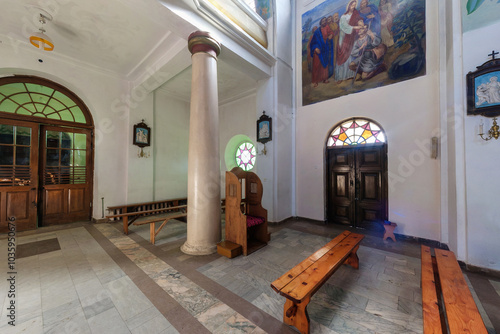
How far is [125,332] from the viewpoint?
65.4 inches

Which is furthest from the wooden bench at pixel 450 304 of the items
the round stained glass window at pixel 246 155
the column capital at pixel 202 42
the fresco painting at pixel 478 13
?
the round stained glass window at pixel 246 155

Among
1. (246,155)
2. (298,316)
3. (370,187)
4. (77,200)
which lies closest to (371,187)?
(370,187)

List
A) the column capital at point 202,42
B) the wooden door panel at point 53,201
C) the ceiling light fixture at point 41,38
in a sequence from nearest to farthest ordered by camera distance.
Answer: the ceiling light fixture at point 41,38
the column capital at point 202,42
the wooden door panel at point 53,201

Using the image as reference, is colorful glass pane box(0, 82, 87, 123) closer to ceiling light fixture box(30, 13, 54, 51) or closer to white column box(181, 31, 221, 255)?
ceiling light fixture box(30, 13, 54, 51)

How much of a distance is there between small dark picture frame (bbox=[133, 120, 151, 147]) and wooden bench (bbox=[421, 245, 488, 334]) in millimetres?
6566

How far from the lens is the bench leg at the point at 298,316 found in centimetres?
164

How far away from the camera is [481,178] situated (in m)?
2.76

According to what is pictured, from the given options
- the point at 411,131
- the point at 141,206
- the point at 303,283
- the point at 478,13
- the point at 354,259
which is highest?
the point at 478,13

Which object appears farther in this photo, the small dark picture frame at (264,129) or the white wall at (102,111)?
the small dark picture frame at (264,129)

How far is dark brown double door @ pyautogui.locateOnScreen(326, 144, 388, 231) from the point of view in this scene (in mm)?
4422

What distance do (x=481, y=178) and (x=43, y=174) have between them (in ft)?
28.0

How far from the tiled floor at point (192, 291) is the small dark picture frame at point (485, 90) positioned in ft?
7.66

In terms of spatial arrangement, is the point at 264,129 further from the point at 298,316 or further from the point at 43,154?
the point at 43,154

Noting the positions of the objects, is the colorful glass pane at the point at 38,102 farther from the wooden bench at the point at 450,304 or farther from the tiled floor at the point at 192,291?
the wooden bench at the point at 450,304
